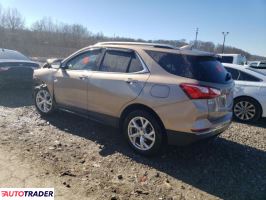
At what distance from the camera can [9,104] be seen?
25.2 ft

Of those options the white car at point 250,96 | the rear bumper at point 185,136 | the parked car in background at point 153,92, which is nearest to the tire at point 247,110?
the white car at point 250,96

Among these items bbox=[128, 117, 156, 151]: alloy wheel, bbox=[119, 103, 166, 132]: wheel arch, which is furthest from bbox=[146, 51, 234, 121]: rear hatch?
bbox=[128, 117, 156, 151]: alloy wheel

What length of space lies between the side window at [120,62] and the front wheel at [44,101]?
185cm

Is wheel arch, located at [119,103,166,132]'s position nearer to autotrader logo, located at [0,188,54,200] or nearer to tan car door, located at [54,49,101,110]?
tan car door, located at [54,49,101,110]

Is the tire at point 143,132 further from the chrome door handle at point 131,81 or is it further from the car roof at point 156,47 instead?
the car roof at point 156,47

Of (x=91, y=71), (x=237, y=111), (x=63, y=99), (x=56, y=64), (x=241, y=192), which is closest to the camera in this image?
(x=241, y=192)

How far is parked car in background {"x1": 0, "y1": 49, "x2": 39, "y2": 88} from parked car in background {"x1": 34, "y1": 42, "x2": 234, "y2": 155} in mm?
3601

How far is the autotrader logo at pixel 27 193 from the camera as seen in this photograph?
345 cm

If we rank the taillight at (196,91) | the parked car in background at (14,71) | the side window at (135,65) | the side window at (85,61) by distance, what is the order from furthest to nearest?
the parked car in background at (14,71), the side window at (85,61), the side window at (135,65), the taillight at (196,91)

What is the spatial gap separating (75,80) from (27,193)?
2.60 meters

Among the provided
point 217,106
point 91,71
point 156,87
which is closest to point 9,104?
point 91,71

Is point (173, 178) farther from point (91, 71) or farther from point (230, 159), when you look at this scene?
point (91, 71)

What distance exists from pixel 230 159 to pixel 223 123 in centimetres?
67

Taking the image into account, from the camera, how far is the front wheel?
6.43 m
